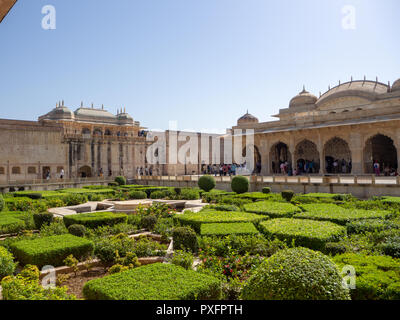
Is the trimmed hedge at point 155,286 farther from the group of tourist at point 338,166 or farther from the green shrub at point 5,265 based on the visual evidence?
the group of tourist at point 338,166

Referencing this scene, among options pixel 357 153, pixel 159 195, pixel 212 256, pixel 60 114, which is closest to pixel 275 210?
pixel 212 256

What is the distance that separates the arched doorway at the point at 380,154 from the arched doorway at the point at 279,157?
6.61 meters

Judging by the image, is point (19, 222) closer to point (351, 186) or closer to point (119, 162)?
point (351, 186)

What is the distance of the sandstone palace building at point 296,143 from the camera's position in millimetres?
21812

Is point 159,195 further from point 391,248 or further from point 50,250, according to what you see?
point 391,248

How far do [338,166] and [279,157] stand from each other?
16.8ft

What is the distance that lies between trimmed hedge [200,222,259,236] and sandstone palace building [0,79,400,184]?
16.3 meters

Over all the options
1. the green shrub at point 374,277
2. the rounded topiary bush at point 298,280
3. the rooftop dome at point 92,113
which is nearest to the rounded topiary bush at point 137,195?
the green shrub at point 374,277

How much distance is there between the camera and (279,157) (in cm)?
2855

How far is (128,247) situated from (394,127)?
19286mm

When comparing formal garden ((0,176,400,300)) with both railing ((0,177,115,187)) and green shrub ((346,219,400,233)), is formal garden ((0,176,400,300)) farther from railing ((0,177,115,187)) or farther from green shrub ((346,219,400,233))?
railing ((0,177,115,187))

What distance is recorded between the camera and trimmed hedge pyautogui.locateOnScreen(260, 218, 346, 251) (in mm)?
6547

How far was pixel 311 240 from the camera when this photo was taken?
6.56 meters
